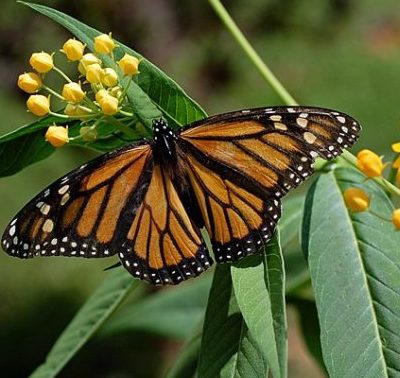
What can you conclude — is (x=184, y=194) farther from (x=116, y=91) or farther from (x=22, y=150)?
(x=22, y=150)

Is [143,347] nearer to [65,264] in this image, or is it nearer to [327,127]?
[65,264]

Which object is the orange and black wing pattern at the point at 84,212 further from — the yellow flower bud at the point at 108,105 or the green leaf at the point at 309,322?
the green leaf at the point at 309,322

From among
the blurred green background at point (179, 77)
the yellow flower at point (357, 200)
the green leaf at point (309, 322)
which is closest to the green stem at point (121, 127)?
the yellow flower at point (357, 200)

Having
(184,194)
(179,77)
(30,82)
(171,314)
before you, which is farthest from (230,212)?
(179,77)

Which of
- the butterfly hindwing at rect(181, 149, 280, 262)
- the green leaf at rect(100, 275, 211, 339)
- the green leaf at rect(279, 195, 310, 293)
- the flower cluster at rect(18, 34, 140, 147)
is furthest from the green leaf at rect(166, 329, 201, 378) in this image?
the flower cluster at rect(18, 34, 140, 147)

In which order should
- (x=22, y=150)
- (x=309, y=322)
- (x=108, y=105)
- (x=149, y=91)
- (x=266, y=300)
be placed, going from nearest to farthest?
(x=266, y=300), (x=108, y=105), (x=149, y=91), (x=22, y=150), (x=309, y=322)

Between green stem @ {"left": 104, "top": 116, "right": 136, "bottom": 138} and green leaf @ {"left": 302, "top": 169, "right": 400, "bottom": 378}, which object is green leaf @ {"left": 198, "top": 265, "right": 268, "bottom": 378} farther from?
green stem @ {"left": 104, "top": 116, "right": 136, "bottom": 138}

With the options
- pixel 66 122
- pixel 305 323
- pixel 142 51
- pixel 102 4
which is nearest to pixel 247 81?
pixel 142 51
